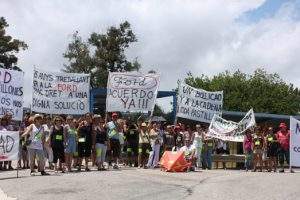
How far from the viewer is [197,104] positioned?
86.3 feet

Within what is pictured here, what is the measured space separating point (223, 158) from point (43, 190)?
1326 centimetres

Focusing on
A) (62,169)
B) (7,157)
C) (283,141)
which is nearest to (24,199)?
(7,157)

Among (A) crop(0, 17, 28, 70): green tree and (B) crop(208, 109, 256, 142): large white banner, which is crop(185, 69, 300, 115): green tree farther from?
(B) crop(208, 109, 256, 142): large white banner

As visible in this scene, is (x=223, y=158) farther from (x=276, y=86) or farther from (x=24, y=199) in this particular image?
(x=276, y=86)

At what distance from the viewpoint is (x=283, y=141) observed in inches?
973

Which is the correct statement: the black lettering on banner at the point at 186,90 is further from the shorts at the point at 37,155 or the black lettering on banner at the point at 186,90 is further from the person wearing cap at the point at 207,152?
the shorts at the point at 37,155

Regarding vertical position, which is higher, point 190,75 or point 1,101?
point 190,75

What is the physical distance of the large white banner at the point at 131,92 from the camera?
2377 cm

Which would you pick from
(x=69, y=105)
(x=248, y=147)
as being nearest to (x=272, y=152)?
(x=248, y=147)

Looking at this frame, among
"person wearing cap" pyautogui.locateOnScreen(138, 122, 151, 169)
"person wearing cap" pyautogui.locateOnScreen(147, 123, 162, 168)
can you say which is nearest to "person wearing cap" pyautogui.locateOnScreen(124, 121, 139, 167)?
"person wearing cap" pyautogui.locateOnScreen(138, 122, 151, 169)

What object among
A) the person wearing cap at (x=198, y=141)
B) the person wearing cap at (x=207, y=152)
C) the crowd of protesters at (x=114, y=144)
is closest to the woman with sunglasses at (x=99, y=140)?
the crowd of protesters at (x=114, y=144)

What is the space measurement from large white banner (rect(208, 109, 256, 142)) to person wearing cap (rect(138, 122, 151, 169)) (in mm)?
3633

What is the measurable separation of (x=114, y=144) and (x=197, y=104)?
218 inches

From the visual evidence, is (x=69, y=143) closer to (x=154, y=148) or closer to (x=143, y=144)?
(x=143, y=144)
